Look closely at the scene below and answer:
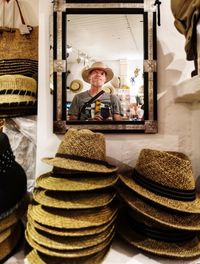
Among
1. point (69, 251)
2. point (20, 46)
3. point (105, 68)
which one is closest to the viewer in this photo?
point (69, 251)

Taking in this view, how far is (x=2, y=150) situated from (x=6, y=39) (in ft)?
2.52

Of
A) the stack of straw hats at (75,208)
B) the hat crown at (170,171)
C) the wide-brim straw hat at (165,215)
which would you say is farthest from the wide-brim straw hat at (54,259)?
the hat crown at (170,171)

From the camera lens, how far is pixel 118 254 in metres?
0.96

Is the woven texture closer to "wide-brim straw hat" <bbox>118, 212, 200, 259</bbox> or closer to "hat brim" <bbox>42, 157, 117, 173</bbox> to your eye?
"hat brim" <bbox>42, 157, 117, 173</bbox>

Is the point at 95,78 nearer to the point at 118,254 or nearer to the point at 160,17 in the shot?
the point at 160,17

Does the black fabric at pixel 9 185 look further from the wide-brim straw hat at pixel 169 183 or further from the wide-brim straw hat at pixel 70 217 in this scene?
the wide-brim straw hat at pixel 169 183

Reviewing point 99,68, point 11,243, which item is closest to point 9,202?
point 11,243

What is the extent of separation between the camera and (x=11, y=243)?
97cm

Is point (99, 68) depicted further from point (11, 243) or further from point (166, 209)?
point (11, 243)

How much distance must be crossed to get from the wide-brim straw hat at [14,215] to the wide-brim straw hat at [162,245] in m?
0.40

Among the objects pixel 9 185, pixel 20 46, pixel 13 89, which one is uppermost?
pixel 20 46

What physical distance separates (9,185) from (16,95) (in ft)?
1.57

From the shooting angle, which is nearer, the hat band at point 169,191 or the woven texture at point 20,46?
the hat band at point 169,191

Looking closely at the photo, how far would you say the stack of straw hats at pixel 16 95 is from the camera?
125cm
